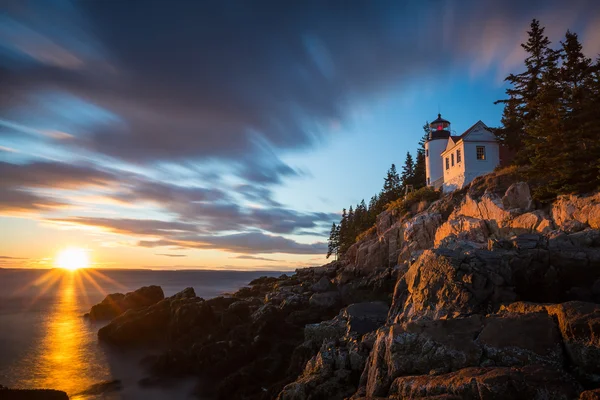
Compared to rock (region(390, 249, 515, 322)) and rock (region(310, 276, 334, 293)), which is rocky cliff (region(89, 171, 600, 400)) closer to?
rock (region(390, 249, 515, 322))

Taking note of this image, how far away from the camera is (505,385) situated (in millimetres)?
6039

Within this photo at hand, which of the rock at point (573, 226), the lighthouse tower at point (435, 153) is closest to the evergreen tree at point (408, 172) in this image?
the lighthouse tower at point (435, 153)

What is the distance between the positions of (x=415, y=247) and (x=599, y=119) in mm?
15722

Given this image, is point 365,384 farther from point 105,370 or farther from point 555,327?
point 105,370

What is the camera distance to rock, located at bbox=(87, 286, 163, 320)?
3572 centimetres

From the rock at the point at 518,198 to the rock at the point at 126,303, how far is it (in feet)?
109

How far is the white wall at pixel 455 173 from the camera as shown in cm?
3456

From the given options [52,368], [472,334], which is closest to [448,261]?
[472,334]

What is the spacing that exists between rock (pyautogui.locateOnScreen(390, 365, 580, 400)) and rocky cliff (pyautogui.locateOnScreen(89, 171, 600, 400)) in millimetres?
20

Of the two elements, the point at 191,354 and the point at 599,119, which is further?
the point at 599,119

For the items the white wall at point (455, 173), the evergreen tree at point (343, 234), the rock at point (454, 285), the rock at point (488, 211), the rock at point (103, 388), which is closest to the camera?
the rock at point (454, 285)

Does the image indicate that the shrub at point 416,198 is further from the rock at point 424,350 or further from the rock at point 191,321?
the rock at point 424,350

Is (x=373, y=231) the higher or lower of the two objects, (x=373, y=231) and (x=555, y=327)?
the higher

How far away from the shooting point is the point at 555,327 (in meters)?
7.59
